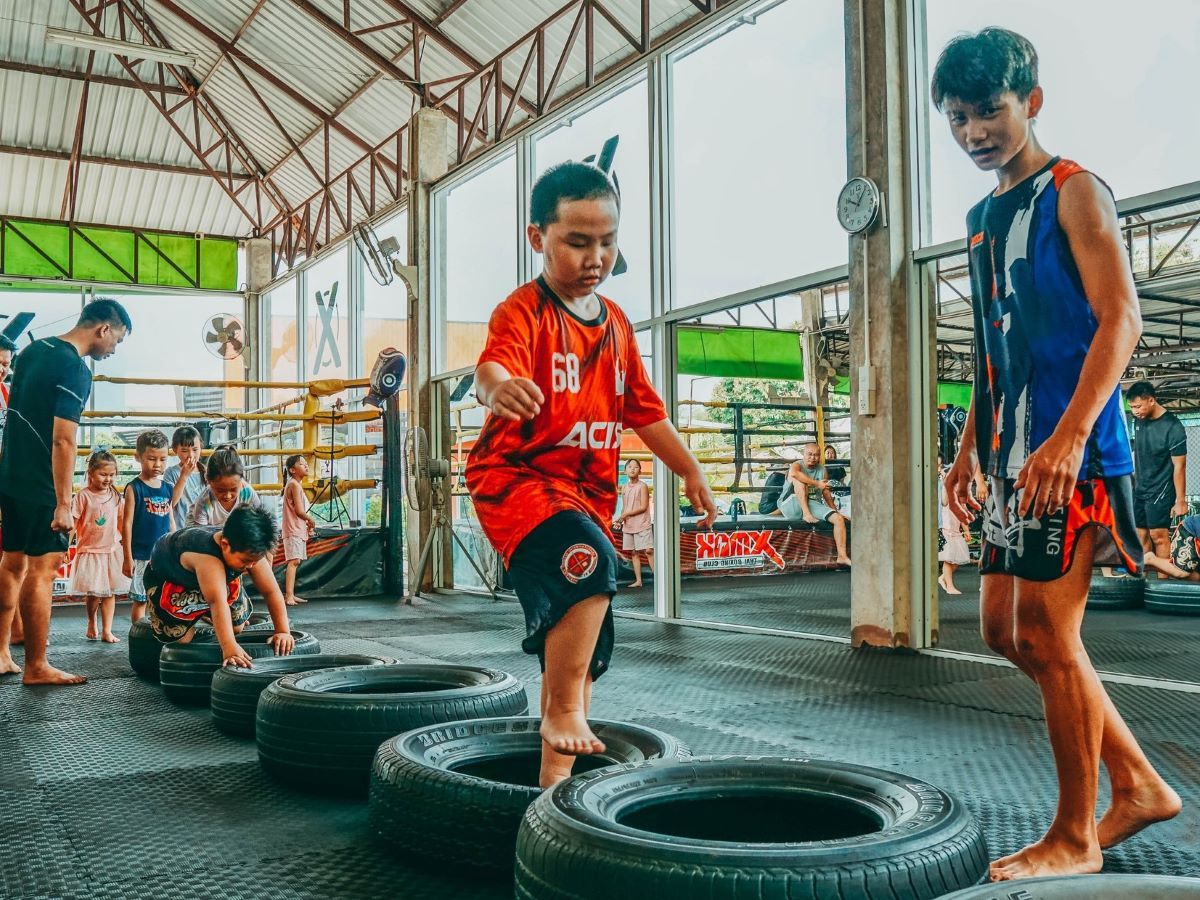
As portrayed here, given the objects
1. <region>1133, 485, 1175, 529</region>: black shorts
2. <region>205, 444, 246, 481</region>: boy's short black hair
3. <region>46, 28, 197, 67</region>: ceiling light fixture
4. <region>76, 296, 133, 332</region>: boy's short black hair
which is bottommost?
<region>1133, 485, 1175, 529</region>: black shorts

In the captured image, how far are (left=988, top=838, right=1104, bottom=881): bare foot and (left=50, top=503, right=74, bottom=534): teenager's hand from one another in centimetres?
355

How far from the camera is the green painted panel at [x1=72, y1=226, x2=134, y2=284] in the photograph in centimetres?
1541

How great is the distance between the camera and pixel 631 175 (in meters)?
7.75

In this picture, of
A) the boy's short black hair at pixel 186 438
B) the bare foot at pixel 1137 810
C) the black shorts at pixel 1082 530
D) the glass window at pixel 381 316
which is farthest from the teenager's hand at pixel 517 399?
the glass window at pixel 381 316

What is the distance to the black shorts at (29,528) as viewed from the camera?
408cm

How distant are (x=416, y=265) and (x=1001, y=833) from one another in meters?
8.98

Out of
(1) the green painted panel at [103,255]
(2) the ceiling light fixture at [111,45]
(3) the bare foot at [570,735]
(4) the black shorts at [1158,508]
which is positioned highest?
(2) the ceiling light fixture at [111,45]

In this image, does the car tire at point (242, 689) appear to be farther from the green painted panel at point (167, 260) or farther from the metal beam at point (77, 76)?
the green painted panel at point (167, 260)

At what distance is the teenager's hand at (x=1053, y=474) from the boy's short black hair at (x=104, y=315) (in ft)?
11.9

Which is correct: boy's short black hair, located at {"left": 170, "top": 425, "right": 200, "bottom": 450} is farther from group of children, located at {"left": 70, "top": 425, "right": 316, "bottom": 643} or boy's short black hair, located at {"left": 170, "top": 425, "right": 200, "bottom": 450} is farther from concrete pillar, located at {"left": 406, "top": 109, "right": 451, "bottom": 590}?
concrete pillar, located at {"left": 406, "top": 109, "right": 451, "bottom": 590}

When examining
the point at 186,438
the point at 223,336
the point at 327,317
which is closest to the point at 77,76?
the point at 223,336

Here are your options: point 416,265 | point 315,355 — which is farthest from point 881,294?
point 315,355

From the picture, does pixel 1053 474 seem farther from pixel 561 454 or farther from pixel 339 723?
pixel 339 723

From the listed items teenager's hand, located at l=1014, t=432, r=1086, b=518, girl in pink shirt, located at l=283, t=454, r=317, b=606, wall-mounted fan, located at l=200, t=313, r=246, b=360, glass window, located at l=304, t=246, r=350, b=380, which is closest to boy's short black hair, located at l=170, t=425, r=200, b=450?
girl in pink shirt, located at l=283, t=454, r=317, b=606
